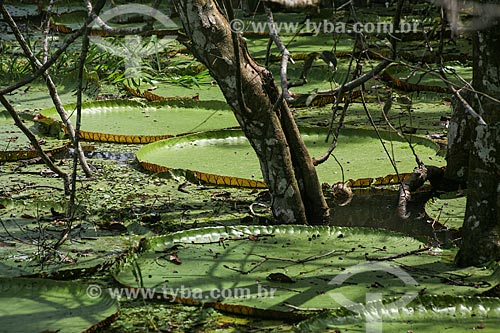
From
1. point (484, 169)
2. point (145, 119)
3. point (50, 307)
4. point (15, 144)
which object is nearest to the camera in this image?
point (50, 307)

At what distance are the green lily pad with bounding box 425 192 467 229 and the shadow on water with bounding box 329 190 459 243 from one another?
37mm

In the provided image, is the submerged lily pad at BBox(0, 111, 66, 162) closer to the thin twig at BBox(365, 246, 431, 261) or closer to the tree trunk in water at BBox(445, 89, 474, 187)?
the tree trunk in water at BBox(445, 89, 474, 187)

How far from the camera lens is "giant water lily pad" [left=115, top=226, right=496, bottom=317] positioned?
9.85ft

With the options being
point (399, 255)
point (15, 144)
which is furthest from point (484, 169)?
point (15, 144)

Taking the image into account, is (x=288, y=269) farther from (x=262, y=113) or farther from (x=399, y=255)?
(x=262, y=113)

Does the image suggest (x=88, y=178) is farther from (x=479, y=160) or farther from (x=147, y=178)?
(x=479, y=160)

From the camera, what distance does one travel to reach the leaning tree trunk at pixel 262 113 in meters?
3.62

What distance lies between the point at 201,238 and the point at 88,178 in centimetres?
124

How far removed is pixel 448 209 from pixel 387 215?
0.28m

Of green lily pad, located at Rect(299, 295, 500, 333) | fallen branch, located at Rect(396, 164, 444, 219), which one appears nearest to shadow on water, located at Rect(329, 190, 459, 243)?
fallen branch, located at Rect(396, 164, 444, 219)

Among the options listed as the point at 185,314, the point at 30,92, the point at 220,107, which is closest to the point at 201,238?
the point at 185,314

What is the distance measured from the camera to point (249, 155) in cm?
501

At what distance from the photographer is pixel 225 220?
397cm

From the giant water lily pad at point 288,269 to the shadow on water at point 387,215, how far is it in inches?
16.3
